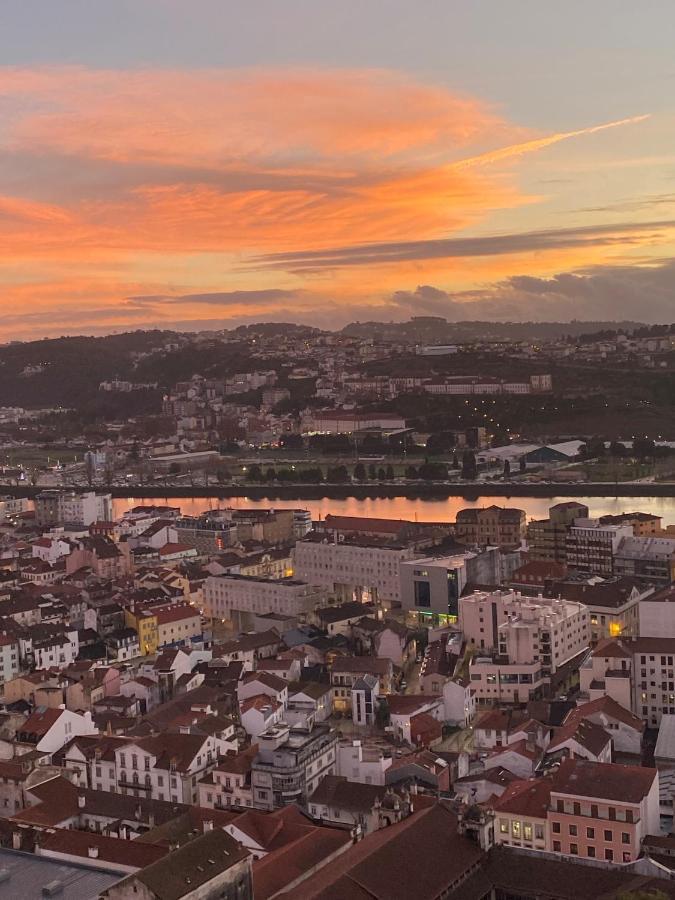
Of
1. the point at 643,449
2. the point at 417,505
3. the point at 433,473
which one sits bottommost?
the point at 417,505

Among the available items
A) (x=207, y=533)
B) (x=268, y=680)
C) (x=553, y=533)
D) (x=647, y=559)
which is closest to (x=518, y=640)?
(x=268, y=680)

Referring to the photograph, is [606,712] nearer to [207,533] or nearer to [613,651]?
[613,651]

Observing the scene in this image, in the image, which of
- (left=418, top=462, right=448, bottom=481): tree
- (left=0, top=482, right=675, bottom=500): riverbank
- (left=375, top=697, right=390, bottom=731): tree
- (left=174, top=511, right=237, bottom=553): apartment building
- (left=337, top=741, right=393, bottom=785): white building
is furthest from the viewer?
(left=418, top=462, right=448, bottom=481): tree

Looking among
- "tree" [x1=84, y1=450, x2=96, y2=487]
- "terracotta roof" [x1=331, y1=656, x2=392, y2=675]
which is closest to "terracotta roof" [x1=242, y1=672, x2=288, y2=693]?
"terracotta roof" [x1=331, y1=656, x2=392, y2=675]

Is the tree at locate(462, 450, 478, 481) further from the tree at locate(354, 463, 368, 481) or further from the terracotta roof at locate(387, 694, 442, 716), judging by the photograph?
the terracotta roof at locate(387, 694, 442, 716)

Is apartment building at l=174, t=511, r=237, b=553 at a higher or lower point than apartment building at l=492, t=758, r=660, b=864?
lower

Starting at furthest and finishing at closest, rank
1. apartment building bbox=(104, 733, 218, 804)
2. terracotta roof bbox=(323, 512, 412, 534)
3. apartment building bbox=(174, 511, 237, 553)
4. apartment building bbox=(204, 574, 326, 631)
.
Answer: apartment building bbox=(174, 511, 237, 553)
terracotta roof bbox=(323, 512, 412, 534)
apartment building bbox=(204, 574, 326, 631)
apartment building bbox=(104, 733, 218, 804)

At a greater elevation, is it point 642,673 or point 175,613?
point 642,673

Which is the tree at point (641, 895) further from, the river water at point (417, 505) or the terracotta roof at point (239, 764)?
the river water at point (417, 505)
